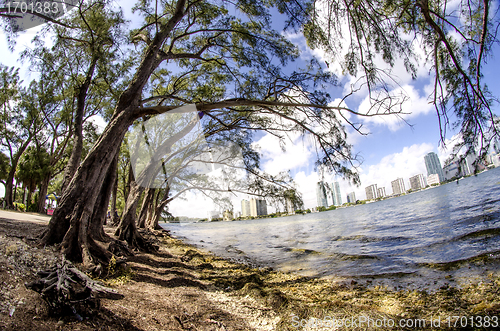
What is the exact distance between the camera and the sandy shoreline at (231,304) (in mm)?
1873

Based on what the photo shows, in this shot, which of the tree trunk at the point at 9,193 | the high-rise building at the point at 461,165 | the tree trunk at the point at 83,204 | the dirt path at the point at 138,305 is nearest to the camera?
the dirt path at the point at 138,305

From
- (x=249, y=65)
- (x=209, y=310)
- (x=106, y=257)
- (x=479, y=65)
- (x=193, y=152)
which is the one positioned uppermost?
(x=249, y=65)

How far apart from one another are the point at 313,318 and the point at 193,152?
982 cm

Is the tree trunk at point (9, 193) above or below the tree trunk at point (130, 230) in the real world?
above

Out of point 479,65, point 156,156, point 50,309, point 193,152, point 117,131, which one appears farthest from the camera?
point 193,152

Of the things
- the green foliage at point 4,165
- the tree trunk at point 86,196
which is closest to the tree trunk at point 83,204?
the tree trunk at point 86,196

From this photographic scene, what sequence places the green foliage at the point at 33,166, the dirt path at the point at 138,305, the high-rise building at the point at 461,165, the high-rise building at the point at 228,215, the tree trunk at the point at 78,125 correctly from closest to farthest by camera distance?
1. the dirt path at the point at 138,305
2. the high-rise building at the point at 461,165
3. the tree trunk at the point at 78,125
4. the high-rise building at the point at 228,215
5. the green foliage at the point at 33,166

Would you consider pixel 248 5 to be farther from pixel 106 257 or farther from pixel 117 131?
pixel 106 257

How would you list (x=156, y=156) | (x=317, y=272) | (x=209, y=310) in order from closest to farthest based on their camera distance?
(x=209, y=310)
(x=317, y=272)
(x=156, y=156)

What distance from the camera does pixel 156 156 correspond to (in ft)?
25.5

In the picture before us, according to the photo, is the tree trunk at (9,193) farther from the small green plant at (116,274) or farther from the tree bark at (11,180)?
the small green plant at (116,274)

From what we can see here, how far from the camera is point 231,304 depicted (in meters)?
3.33

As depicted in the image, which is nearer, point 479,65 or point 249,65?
point 479,65

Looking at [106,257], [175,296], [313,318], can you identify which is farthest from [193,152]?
[313,318]
